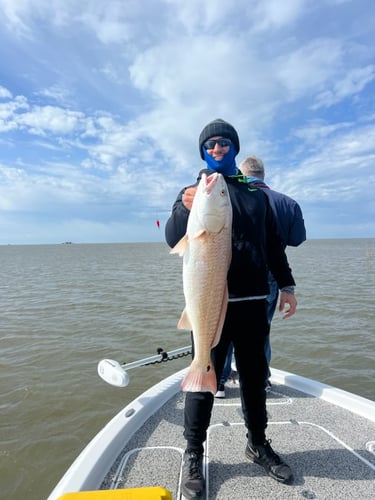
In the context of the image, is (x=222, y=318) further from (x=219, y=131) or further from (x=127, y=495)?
(x=219, y=131)

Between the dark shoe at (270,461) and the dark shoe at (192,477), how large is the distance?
47 cm

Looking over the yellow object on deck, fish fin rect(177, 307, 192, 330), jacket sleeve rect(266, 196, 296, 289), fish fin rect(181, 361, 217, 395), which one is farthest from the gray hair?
the yellow object on deck

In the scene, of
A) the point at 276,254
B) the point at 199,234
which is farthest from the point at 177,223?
the point at 276,254

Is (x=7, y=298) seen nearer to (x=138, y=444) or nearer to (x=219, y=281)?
(x=138, y=444)

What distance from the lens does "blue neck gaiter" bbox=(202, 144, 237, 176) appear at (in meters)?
2.51

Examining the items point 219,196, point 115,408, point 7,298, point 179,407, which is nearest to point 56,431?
point 115,408

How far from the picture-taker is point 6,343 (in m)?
9.03

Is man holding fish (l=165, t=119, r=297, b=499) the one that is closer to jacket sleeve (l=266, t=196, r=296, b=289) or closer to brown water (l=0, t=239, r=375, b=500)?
jacket sleeve (l=266, t=196, r=296, b=289)

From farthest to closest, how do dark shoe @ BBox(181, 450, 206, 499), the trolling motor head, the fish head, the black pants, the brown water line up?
the brown water < the trolling motor head < the black pants < dark shoe @ BBox(181, 450, 206, 499) < the fish head

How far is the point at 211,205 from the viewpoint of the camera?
2.03 meters

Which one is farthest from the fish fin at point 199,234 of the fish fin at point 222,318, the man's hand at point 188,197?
the fish fin at point 222,318

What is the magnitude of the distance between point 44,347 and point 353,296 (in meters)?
11.6

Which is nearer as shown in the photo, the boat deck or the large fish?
the large fish

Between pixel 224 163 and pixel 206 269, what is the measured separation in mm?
883
